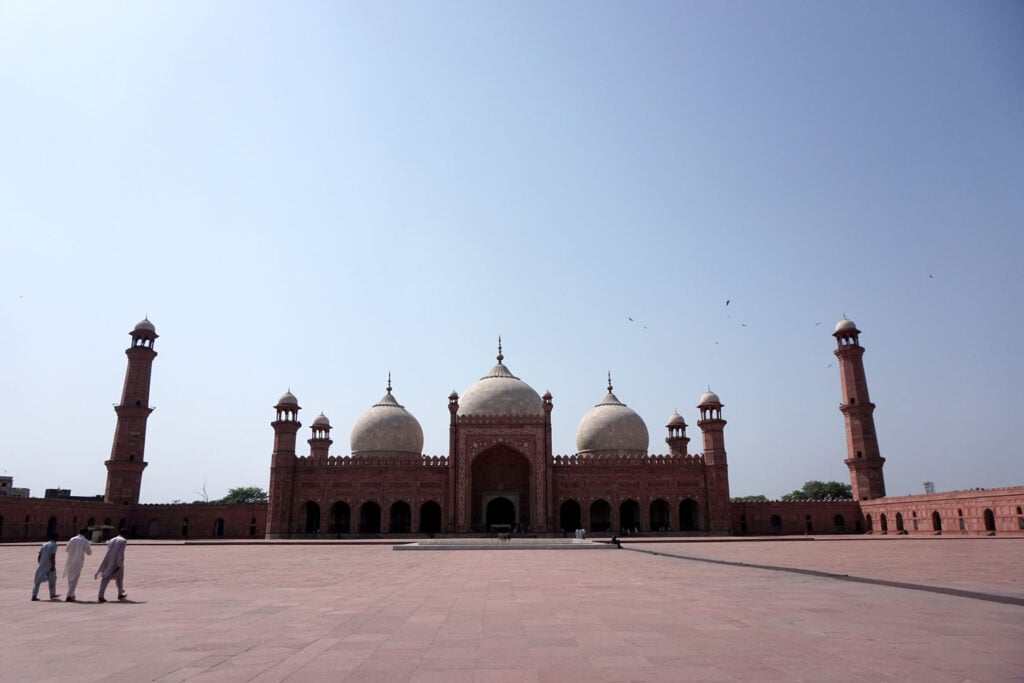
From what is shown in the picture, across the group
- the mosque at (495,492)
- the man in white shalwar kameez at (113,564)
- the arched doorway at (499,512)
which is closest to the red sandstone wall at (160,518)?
the mosque at (495,492)

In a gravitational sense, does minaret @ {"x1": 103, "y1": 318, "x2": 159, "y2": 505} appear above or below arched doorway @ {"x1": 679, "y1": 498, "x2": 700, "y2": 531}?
above

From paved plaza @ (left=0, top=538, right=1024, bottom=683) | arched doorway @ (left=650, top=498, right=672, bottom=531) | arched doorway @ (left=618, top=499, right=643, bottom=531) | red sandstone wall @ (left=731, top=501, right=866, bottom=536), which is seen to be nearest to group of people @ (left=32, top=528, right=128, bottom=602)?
paved plaza @ (left=0, top=538, right=1024, bottom=683)

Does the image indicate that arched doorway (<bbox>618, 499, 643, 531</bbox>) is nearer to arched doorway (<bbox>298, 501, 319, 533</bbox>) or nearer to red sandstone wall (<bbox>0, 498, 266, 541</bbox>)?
arched doorway (<bbox>298, 501, 319, 533</bbox>)

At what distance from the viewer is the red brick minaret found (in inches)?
1283

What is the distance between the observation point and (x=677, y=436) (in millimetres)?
39688

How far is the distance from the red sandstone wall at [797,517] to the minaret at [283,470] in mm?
22174

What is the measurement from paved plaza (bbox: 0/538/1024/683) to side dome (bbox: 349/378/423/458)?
27530 millimetres

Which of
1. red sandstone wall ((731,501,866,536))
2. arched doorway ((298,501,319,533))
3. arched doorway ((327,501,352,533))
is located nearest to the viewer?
arched doorway ((298,501,319,533))

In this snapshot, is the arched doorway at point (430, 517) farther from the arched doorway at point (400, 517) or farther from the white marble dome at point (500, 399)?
the white marble dome at point (500, 399)

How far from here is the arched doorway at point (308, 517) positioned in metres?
32.9

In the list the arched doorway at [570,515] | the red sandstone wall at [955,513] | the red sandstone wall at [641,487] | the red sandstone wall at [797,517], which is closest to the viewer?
the red sandstone wall at [955,513]

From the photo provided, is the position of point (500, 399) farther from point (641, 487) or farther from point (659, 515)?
point (659, 515)

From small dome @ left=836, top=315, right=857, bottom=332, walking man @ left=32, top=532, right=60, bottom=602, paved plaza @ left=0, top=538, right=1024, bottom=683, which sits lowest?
paved plaza @ left=0, top=538, right=1024, bottom=683

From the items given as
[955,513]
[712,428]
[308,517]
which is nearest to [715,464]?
[712,428]
